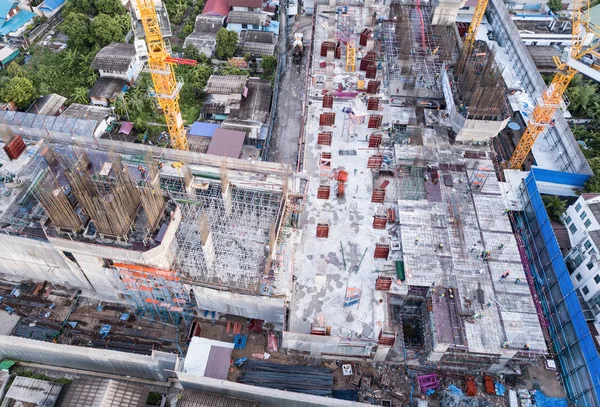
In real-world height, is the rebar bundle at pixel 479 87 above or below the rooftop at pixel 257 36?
above

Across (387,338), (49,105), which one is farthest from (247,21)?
(387,338)

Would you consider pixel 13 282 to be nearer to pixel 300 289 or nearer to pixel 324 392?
pixel 300 289

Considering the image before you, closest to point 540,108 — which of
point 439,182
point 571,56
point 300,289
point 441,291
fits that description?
point 571,56

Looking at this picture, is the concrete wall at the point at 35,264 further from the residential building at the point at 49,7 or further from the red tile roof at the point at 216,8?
the residential building at the point at 49,7

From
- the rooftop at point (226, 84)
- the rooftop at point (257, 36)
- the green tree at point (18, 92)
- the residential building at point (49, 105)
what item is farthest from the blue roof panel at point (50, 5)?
the rooftop at point (226, 84)

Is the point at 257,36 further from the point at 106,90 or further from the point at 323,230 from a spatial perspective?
the point at 323,230
